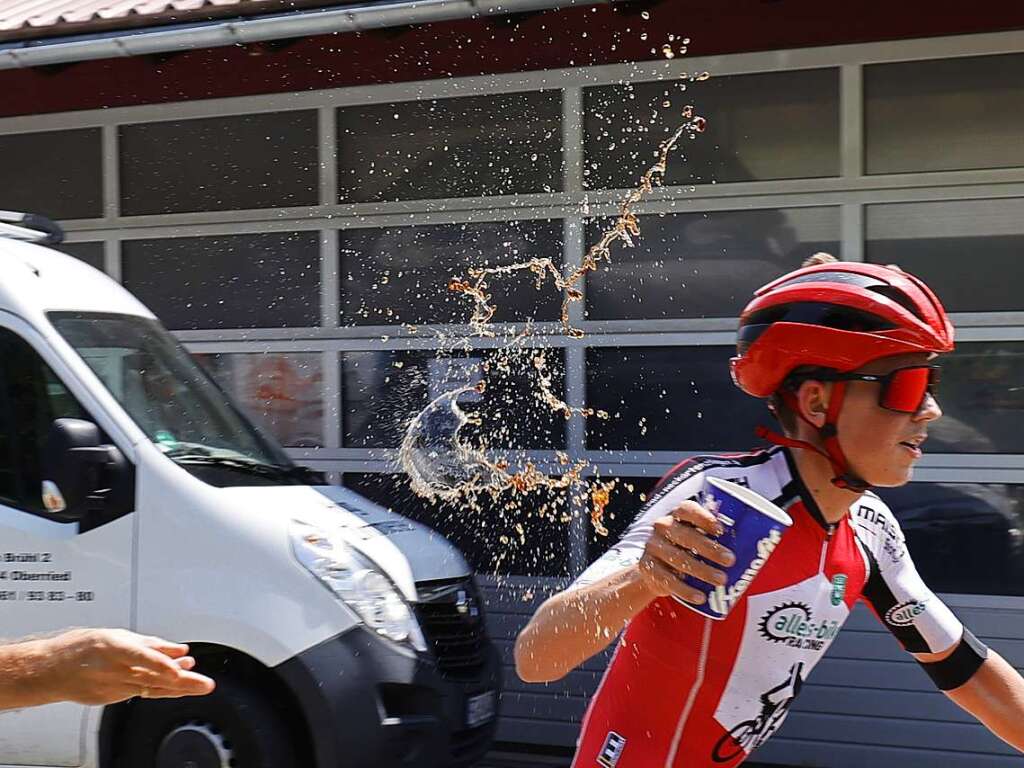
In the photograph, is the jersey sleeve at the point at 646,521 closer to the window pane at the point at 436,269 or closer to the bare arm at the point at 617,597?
the bare arm at the point at 617,597

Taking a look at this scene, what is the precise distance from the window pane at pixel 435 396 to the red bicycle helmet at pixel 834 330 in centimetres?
Result: 546

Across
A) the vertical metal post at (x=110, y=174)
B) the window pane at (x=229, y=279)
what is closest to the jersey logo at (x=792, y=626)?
the window pane at (x=229, y=279)

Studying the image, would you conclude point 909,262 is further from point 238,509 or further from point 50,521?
point 50,521

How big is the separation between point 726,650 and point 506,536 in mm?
5705

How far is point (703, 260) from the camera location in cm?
783

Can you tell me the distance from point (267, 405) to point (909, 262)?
4.10m

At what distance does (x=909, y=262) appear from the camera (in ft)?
24.3

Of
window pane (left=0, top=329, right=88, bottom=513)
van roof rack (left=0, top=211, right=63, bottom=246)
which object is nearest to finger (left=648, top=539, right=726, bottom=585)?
window pane (left=0, top=329, right=88, bottom=513)

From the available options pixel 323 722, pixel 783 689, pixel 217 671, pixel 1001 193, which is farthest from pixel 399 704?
pixel 1001 193

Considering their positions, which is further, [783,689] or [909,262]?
[909,262]

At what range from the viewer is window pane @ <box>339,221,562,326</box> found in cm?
822

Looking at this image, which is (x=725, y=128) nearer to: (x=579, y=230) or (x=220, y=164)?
(x=579, y=230)

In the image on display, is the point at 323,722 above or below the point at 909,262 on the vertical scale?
below

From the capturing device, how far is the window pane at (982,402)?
7.11 m
